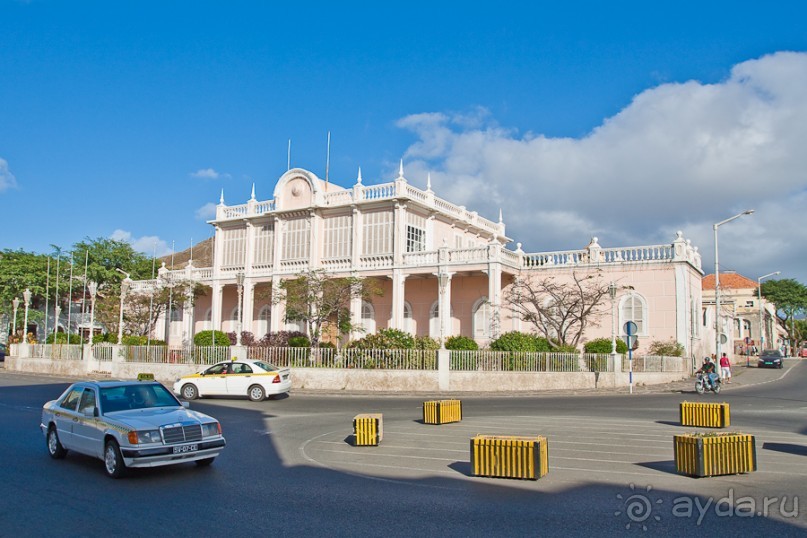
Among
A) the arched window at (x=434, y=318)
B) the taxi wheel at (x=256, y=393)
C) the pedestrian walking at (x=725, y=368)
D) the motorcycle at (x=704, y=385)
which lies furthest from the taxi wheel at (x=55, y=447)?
the arched window at (x=434, y=318)

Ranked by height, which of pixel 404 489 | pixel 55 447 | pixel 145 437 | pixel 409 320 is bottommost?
pixel 404 489

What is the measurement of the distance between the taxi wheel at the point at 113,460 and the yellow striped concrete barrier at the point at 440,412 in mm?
7914

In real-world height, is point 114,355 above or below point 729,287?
below

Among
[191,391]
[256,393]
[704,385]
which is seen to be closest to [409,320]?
[256,393]

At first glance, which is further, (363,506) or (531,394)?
(531,394)

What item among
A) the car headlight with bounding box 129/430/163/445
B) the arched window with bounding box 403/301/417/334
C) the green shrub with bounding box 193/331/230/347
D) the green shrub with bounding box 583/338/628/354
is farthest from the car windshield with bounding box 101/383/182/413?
the arched window with bounding box 403/301/417/334

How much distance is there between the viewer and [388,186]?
36594mm

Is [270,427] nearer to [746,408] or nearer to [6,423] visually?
[6,423]

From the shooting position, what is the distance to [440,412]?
612 inches

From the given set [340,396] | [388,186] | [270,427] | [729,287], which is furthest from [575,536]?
[729,287]

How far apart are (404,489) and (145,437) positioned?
356 centimetres

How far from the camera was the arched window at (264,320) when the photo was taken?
137 ft

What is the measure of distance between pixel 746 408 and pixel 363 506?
1632cm

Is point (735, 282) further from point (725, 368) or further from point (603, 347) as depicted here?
point (603, 347)
